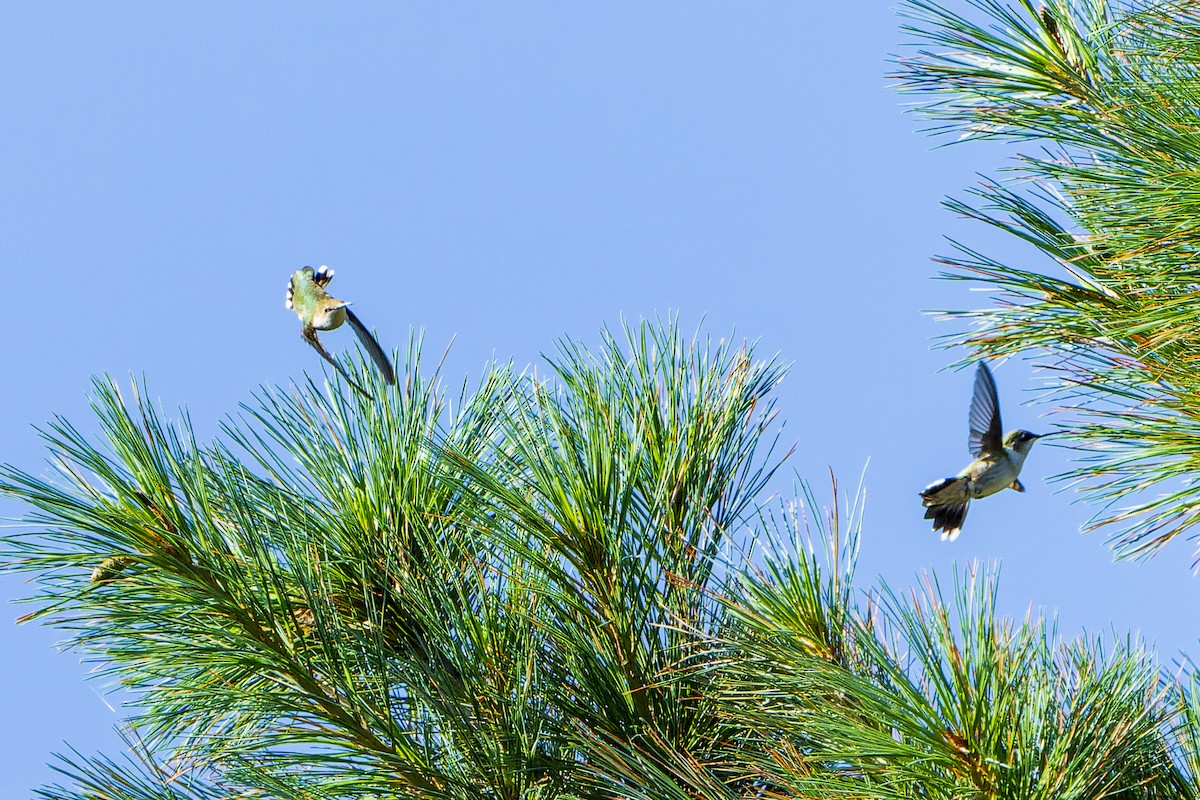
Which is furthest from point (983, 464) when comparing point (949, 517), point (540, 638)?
point (540, 638)

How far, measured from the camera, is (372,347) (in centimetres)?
233

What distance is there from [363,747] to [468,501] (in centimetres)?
48

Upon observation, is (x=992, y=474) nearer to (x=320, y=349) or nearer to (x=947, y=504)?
(x=947, y=504)

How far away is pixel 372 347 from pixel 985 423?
1512 millimetres

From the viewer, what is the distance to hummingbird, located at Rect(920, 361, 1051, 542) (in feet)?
9.86

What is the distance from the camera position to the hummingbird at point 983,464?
9.86 feet

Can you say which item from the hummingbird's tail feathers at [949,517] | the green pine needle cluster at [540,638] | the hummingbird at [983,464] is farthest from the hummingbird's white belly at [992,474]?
the green pine needle cluster at [540,638]

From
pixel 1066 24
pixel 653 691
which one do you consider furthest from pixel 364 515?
pixel 1066 24

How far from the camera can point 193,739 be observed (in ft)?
7.39

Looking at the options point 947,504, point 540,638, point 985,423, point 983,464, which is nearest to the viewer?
point 540,638

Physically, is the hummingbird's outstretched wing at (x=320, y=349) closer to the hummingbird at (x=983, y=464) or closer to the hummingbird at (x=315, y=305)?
the hummingbird at (x=315, y=305)

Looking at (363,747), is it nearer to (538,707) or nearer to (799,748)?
(538,707)

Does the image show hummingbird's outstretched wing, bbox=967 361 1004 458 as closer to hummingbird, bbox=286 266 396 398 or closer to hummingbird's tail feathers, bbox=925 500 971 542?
hummingbird's tail feathers, bbox=925 500 971 542

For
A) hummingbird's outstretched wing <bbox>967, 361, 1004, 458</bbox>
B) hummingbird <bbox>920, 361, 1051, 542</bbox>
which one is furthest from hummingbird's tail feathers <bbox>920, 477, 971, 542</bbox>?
hummingbird's outstretched wing <bbox>967, 361, 1004, 458</bbox>
